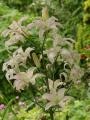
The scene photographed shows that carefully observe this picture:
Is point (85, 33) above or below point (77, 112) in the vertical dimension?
below

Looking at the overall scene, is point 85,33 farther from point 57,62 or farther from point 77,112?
point 77,112

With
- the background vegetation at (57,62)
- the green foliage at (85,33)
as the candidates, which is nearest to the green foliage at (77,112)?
the background vegetation at (57,62)

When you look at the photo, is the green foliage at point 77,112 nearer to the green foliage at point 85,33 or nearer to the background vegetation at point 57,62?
the background vegetation at point 57,62

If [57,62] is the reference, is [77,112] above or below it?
below

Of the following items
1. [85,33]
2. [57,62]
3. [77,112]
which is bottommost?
[85,33]

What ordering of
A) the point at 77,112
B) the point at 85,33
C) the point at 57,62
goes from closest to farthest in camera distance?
1. the point at 77,112
2. the point at 57,62
3. the point at 85,33

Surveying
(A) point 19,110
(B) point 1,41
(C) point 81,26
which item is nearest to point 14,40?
(A) point 19,110

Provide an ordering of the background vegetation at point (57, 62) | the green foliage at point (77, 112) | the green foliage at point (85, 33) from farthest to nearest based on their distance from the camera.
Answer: the green foliage at point (85, 33) → the background vegetation at point (57, 62) → the green foliage at point (77, 112)

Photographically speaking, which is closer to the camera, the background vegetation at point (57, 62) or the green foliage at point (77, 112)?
the green foliage at point (77, 112)

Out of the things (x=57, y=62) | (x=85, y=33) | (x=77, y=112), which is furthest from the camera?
(x=85, y=33)

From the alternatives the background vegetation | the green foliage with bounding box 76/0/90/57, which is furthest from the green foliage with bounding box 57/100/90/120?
the green foliage with bounding box 76/0/90/57

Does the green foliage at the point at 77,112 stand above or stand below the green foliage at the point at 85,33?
above

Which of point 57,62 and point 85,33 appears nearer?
point 57,62

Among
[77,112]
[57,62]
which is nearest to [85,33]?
[57,62]
